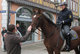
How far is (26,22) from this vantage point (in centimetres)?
1421

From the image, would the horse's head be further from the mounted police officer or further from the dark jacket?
the mounted police officer

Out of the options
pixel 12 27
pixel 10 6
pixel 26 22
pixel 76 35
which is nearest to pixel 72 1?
pixel 26 22

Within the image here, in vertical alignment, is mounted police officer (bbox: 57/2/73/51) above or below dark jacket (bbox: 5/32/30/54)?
above

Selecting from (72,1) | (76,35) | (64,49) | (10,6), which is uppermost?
(72,1)

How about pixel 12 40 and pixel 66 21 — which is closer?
pixel 12 40

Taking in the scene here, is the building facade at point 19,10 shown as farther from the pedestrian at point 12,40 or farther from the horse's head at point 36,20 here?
the pedestrian at point 12,40

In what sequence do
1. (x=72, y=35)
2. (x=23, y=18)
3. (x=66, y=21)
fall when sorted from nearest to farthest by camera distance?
1. (x=66, y=21)
2. (x=72, y=35)
3. (x=23, y=18)

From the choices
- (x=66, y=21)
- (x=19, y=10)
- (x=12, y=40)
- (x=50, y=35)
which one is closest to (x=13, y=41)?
(x=12, y=40)

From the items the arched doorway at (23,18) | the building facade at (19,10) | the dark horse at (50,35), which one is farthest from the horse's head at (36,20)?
the arched doorway at (23,18)

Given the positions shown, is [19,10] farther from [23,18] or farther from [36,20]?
[36,20]

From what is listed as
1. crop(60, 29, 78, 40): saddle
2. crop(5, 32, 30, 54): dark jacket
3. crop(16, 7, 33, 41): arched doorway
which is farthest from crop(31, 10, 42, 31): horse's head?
crop(16, 7, 33, 41): arched doorway

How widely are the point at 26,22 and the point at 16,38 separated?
10.7m

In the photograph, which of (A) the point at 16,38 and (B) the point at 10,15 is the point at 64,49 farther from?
(B) the point at 10,15

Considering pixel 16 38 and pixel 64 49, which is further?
pixel 64 49
